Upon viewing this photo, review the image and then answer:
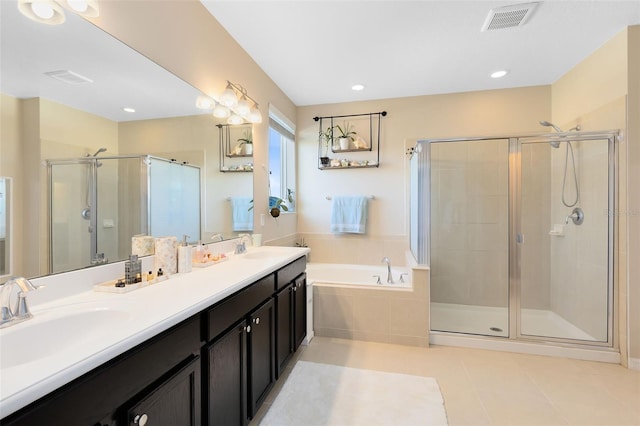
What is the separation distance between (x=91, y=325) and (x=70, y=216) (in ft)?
1.44

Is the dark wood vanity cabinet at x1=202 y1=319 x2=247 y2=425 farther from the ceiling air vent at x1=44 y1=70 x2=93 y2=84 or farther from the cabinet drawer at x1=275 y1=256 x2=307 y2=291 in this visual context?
the ceiling air vent at x1=44 y1=70 x2=93 y2=84

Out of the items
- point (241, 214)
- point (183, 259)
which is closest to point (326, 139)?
point (241, 214)

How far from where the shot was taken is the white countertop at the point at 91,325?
0.58 meters

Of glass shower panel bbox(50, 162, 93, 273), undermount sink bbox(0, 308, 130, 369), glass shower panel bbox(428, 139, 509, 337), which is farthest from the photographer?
glass shower panel bbox(428, 139, 509, 337)

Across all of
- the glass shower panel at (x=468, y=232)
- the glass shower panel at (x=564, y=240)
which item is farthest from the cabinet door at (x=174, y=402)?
the glass shower panel at (x=564, y=240)

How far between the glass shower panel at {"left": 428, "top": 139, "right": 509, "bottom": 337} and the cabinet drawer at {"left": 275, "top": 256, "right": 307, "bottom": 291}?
1463mm

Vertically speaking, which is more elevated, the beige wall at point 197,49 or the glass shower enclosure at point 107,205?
the beige wall at point 197,49

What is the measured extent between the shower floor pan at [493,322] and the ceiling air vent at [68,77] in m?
3.00

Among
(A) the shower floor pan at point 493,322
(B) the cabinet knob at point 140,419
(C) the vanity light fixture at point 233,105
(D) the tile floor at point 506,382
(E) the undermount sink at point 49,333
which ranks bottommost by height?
(D) the tile floor at point 506,382

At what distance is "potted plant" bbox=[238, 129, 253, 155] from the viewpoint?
7.65 ft

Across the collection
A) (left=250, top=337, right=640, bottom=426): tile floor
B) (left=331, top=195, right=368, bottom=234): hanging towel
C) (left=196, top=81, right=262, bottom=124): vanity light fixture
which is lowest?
(left=250, top=337, right=640, bottom=426): tile floor

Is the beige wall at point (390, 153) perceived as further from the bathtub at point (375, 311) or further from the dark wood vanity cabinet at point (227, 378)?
the dark wood vanity cabinet at point (227, 378)

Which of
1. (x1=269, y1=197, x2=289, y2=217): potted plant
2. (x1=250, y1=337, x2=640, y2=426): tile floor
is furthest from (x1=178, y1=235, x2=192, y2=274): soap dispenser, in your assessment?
(x1=269, y1=197, x2=289, y2=217): potted plant

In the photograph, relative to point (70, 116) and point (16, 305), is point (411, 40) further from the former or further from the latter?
point (16, 305)
